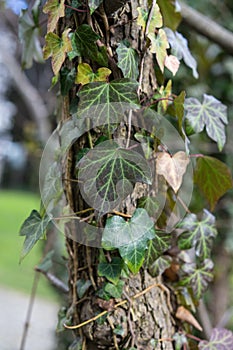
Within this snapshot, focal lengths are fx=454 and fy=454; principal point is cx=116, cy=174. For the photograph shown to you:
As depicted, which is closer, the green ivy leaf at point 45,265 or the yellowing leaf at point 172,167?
the yellowing leaf at point 172,167

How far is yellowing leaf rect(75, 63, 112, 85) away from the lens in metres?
0.48

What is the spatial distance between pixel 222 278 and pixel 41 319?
76.2 inches

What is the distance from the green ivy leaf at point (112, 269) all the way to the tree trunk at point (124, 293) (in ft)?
0.06

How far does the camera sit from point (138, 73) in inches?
20.1

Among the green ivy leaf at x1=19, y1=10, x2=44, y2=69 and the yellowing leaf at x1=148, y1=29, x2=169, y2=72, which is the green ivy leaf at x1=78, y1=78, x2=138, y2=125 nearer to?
the yellowing leaf at x1=148, y1=29, x2=169, y2=72

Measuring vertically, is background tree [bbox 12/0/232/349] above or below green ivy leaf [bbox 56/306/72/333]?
above

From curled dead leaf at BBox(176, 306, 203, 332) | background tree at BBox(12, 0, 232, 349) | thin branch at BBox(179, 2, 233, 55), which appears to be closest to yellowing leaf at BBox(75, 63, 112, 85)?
background tree at BBox(12, 0, 232, 349)

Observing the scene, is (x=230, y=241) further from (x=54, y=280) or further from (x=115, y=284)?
(x=115, y=284)

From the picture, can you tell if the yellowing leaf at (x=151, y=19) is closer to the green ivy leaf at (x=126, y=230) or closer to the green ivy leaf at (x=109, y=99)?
the green ivy leaf at (x=109, y=99)

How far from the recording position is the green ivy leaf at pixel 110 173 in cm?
46

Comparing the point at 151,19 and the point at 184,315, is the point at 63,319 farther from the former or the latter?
the point at 151,19

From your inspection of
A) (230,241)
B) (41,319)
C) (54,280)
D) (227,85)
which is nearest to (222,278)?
(230,241)

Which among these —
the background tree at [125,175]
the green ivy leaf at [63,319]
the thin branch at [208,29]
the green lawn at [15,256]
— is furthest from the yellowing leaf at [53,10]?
the green lawn at [15,256]

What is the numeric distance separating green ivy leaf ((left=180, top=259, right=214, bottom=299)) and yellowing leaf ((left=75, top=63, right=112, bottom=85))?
0.97ft
